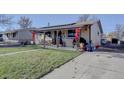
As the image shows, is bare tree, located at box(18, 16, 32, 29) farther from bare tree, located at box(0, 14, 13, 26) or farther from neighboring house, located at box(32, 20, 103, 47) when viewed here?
neighboring house, located at box(32, 20, 103, 47)

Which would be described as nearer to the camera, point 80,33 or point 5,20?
point 80,33

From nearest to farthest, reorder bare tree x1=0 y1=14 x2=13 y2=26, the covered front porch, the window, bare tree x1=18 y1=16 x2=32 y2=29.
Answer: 1. the covered front porch
2. the window
3. bare tree x1=0 y1=14 x2=13 y2=26
4. bare tree x1=18 y1=16 x2=32 y2=29

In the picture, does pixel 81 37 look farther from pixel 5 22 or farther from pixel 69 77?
pixel 5 22

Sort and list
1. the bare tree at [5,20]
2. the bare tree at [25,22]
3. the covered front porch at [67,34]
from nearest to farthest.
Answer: the covered front porch at [67,34] < the bare tree at [5,20] < the bare tree at [25,22]

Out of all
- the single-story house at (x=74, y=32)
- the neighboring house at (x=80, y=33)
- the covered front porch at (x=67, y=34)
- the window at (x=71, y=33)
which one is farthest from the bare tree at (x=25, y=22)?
the window at (x=71, y=33)

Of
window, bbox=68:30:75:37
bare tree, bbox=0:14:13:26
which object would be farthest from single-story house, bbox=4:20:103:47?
bare tree, bbox=0:14:13:26

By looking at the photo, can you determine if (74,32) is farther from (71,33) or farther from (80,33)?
(80,33)

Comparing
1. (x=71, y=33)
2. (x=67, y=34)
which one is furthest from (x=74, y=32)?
(x=67, y=34)

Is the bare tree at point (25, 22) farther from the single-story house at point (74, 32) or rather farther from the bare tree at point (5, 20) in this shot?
the single-story house at point (74, 32)
